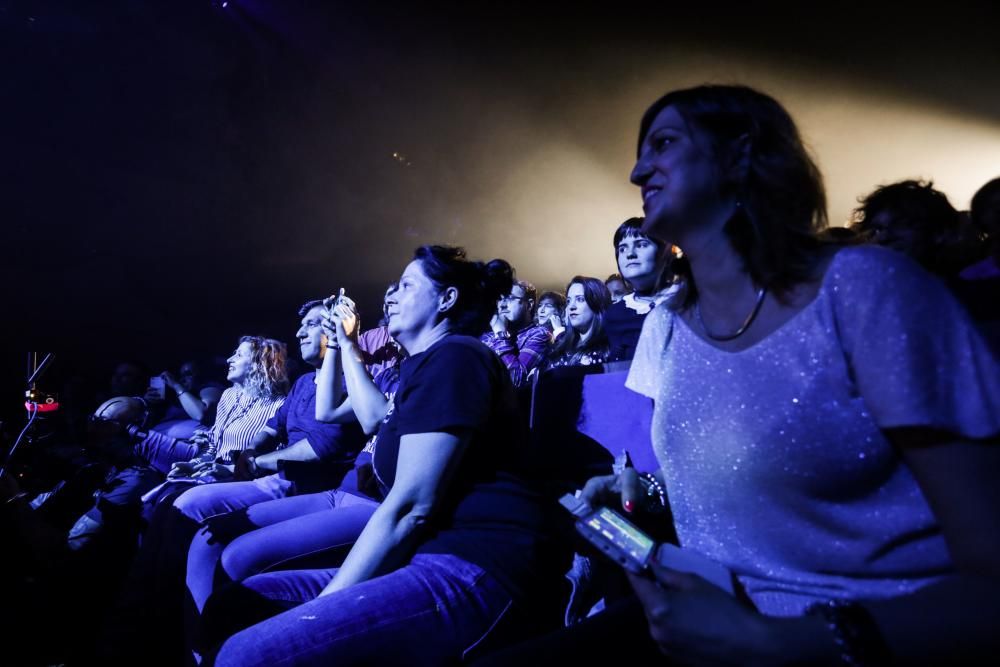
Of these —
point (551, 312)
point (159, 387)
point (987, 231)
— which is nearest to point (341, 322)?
point (551, 312)

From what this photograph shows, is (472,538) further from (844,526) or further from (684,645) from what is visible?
(844,526)

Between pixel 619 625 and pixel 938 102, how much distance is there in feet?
27.2

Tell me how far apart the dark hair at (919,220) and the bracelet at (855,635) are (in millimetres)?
2375

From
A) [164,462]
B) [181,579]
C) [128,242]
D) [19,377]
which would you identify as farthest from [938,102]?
[19,377]

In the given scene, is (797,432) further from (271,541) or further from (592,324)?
(592,324)

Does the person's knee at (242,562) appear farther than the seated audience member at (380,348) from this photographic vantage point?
No

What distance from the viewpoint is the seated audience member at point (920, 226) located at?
240cm

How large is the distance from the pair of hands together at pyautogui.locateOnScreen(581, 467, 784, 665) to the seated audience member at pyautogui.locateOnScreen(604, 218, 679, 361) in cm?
246

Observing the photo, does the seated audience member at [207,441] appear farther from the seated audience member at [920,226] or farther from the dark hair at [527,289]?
the seated audience member at [920,226]

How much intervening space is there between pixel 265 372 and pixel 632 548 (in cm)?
411

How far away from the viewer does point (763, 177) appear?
955 mm

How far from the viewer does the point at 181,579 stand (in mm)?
2484

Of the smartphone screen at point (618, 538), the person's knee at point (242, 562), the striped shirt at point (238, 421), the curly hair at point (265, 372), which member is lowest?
the striped shirt at point (238, 421)

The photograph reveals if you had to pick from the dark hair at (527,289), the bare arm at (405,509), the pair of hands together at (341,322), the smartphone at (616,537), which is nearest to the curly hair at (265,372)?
the pair of hands together at (341,322)
